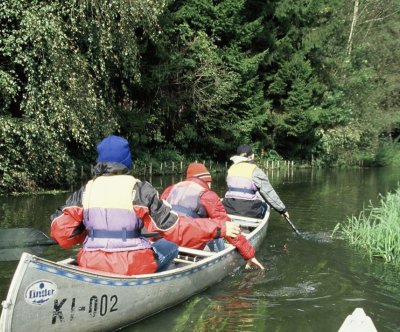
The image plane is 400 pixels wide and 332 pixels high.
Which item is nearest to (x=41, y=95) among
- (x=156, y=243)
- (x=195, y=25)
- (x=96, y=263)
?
(x=156, y=243)

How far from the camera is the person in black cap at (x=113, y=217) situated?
468cm

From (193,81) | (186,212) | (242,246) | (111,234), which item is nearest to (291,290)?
(242,246)

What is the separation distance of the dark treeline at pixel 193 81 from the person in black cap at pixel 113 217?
352 inches

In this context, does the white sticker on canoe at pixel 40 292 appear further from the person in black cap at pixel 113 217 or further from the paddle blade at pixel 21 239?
the paddle blade at pixel 21 239

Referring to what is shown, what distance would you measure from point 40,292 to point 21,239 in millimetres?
3182

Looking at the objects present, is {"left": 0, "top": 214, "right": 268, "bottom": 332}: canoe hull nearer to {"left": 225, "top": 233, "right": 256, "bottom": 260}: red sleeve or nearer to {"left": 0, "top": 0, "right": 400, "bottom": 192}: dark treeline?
{"left": 225, "top": 233, "right": 256, "bottom": 260}: red sleeve

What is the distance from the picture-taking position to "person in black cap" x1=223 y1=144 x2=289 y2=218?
355 inches

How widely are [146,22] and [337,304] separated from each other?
1207 cm

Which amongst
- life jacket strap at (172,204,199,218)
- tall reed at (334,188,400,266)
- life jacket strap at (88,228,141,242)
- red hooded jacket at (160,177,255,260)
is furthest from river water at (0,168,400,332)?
life jacket strap at (88,228,141,242)

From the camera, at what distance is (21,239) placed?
285 inches

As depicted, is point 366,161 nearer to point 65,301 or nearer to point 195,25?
point 195,25

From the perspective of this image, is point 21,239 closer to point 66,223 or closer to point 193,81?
point 66,223

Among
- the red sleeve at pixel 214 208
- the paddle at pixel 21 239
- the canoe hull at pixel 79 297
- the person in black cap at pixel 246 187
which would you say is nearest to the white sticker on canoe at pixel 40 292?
the canoe hull at pixel 79 297

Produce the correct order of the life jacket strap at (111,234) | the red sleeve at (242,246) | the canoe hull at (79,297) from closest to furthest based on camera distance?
the canoe hull at (79,297), the life jacket strap at (111,234), the red sleeve at (242,246)
